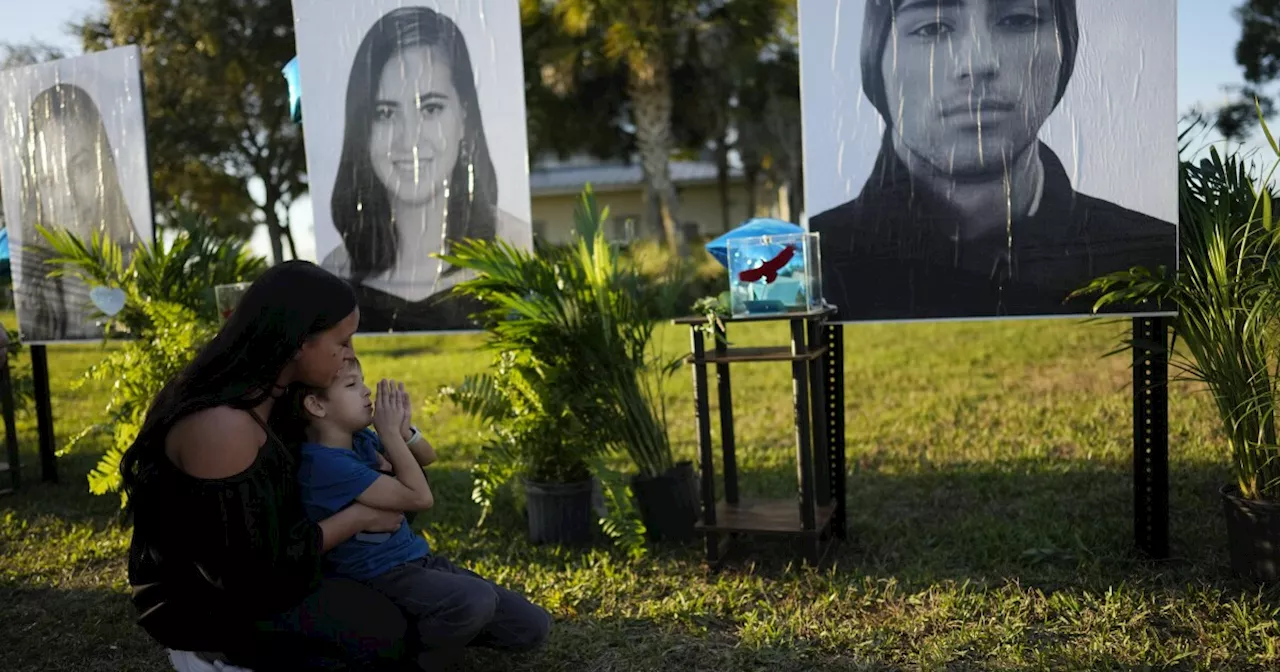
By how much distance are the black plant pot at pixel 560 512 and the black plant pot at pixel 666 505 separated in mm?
264

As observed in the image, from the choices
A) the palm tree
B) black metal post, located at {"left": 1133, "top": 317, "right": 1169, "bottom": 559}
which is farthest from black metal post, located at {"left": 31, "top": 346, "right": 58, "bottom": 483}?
the palm tree

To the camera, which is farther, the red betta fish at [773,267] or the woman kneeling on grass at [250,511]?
the red betta fish at [773,267]

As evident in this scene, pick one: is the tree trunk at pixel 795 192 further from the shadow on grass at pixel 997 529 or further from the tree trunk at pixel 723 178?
the shadow on grass at pixel 997 529

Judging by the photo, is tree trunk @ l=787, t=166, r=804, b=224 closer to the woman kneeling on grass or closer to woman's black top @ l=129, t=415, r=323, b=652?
the woman kneeling on grass

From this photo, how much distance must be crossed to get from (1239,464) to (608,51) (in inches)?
668

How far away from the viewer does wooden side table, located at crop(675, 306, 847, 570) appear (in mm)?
3930

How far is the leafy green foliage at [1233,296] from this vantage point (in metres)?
3.47

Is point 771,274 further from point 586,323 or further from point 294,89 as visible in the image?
point 294,89

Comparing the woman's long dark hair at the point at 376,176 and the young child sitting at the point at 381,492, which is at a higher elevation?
the woman's long dark hair at the point at 376,176

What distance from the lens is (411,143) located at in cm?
489

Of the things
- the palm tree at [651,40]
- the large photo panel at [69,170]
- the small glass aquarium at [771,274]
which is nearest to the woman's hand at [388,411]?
the small glass aquarium at [771,274]

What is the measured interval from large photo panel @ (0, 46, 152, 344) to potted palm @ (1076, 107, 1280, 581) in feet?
16.4

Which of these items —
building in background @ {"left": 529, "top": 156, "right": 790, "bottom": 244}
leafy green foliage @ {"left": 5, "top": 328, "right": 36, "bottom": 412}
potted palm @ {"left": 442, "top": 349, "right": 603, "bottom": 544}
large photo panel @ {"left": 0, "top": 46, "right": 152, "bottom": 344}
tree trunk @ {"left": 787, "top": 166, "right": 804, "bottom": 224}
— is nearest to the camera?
potted palm @ {"left": 442, "top": 349, "right": 603, "bottom": 544}

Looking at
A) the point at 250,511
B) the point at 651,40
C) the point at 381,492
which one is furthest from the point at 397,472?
the point at 651,40
